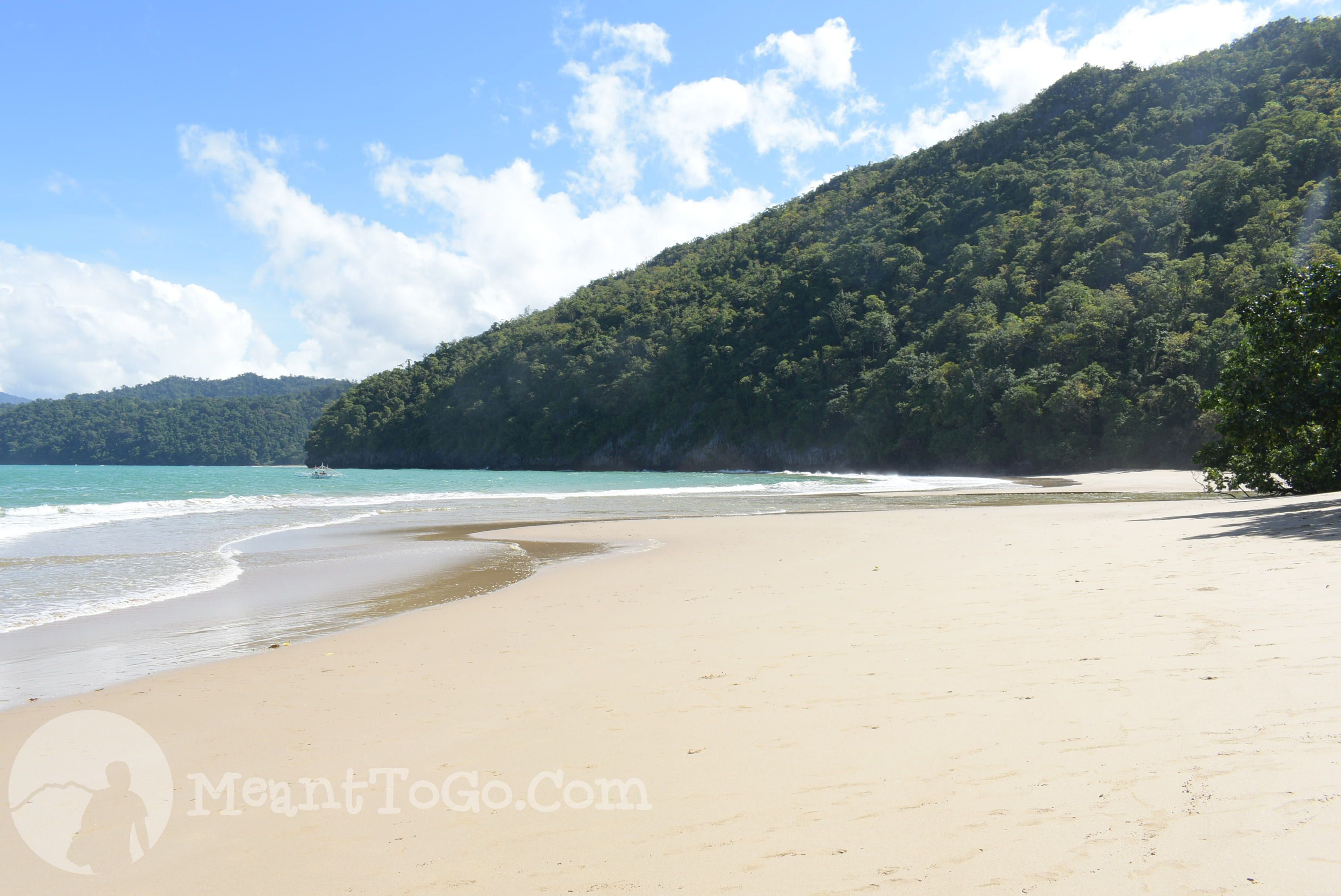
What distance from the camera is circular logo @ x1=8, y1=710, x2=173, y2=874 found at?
3.14m

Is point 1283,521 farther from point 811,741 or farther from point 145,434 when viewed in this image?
point 145,434

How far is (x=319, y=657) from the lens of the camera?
6.38 metres

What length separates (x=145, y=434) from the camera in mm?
152375

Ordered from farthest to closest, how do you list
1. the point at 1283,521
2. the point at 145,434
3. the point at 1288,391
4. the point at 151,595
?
1. the point at 145,434
2. the point at 1288,391
3. the point at 1283,521
4. the point at 151,595

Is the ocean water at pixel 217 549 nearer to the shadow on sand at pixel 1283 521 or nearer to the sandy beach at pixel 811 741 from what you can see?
the sandy beach at pixel 811 741

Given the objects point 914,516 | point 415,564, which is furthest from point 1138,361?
point 415,564

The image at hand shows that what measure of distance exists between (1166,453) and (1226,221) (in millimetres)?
23539

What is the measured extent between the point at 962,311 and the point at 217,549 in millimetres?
68229

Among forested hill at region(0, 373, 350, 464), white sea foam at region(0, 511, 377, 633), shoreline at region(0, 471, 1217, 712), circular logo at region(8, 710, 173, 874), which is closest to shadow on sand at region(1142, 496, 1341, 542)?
shoreline at region(0, 471, 1217, 712)

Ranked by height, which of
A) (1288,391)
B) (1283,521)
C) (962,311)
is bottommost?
(1283,521)

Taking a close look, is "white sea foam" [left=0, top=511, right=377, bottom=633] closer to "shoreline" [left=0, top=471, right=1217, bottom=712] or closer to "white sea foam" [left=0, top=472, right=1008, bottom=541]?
"shoreline" [left=0, top=471, right=1217, bottom=712]

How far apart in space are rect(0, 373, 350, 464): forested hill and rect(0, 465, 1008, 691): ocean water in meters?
128

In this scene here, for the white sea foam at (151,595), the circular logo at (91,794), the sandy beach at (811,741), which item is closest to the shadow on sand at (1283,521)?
the sandy beach at (811,741)

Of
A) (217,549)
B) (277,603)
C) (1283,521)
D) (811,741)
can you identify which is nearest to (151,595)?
(277,603)
